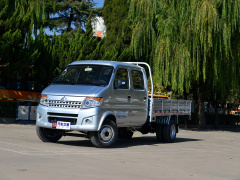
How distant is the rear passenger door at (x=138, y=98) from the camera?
42.1 ft

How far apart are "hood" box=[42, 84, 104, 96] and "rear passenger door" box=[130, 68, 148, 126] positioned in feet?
5.17

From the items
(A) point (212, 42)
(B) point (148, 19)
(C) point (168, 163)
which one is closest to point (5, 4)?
(B) point (148, 19)

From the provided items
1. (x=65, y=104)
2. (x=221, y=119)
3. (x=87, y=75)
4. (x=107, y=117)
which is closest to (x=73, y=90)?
(x=65, y=104)

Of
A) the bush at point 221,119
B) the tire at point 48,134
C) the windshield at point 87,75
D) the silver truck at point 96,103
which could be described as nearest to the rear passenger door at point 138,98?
the silver truck at point 96,103

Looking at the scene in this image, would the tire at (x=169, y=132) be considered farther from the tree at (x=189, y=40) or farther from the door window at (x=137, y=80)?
the tree at (x=189, y=40)

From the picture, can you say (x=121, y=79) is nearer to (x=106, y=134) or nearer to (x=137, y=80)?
(x=137, y=80)

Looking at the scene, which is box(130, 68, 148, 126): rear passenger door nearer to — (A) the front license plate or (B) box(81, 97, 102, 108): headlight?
(B) box(81, 97, 102, 108): headlight

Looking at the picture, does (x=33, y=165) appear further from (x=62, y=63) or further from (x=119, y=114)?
(x=62, y=63)

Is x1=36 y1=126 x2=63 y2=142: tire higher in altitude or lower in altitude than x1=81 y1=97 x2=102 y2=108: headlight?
lower

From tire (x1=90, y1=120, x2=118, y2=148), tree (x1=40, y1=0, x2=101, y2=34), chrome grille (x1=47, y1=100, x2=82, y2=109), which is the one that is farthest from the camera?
tree (x1=40, y1=0, x2=101, y2=34)

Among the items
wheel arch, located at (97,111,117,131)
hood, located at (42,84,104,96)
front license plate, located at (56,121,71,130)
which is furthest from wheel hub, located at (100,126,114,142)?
hood, located at (42,84,104,96)

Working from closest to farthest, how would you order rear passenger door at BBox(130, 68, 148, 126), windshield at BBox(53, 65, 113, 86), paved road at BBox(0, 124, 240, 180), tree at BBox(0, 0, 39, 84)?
paved road at BBox(0, 124, 240, 180) < windshield at BBox(53, 65, 113, 86) < rear passenger door at BBox(130, 68, 148, 126) < tree at BBox(0, 0, 39, 84)

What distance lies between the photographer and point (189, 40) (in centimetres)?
2248

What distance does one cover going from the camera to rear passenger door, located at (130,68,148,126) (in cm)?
1282
